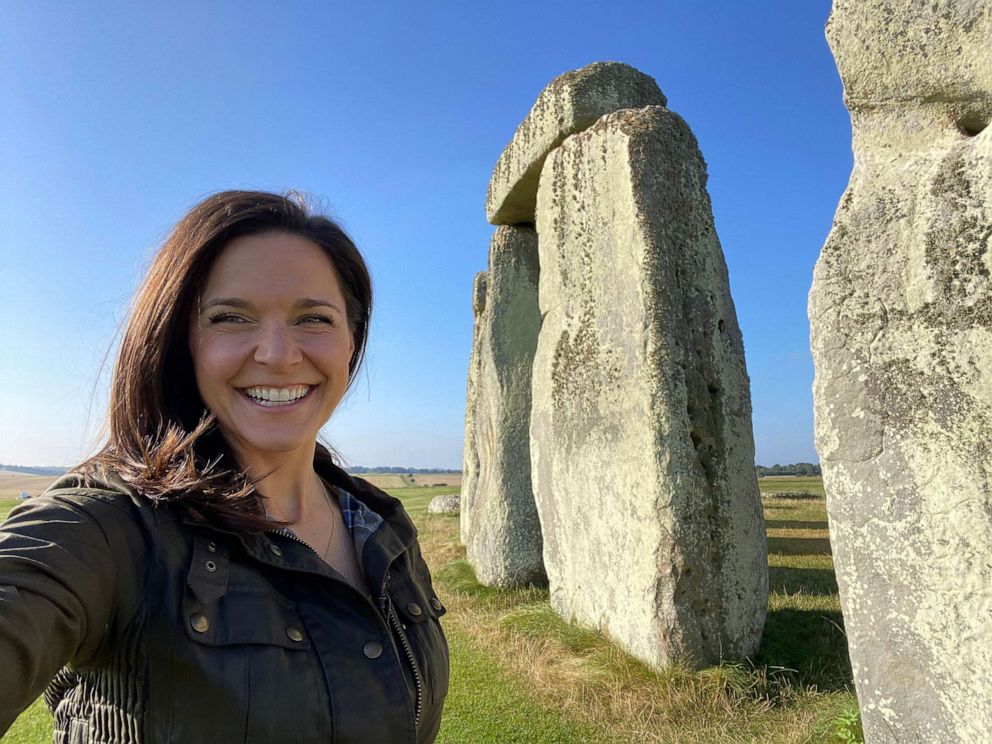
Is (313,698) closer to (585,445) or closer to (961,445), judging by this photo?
(961,445)

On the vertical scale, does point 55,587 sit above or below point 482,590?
above

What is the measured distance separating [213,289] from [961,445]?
205 centimetres

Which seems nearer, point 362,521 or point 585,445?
point 362,521

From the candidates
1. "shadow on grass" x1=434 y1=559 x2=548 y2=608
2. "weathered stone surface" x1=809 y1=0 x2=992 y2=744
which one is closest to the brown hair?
"weathered stone surface" x1=809 y1=0 x2=992 y2=744

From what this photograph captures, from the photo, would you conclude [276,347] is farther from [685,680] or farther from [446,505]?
[446,505]

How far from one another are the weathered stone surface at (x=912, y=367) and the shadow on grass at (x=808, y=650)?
79.0 inches

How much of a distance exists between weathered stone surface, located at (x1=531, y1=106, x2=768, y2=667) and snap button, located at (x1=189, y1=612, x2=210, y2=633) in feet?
11.2

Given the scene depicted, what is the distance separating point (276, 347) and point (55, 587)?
2.04ft

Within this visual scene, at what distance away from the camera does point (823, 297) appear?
2502mm

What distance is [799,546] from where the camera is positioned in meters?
9.13

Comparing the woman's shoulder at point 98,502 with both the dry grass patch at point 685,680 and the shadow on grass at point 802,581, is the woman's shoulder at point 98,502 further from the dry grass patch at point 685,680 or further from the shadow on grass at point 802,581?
the shadow on grass at point 802,581

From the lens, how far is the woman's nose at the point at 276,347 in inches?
59.4

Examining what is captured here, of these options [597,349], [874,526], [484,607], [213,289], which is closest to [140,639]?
[213,289]

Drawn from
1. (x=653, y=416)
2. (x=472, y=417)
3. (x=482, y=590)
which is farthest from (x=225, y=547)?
(x=472, y=417)
